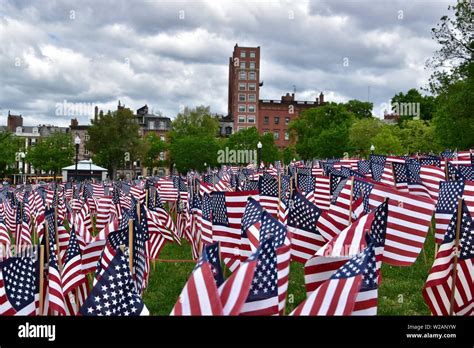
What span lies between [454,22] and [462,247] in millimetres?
33029

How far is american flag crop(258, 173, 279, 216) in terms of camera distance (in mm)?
14992

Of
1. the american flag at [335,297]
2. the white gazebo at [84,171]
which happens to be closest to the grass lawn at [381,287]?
the american flag at [335,297]

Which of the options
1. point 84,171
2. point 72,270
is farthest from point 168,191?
point 84,171

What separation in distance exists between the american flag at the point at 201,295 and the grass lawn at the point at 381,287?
170 inches

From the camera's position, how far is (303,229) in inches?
396

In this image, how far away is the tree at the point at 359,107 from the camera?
8981cm

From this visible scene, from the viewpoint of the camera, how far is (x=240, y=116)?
411 ft

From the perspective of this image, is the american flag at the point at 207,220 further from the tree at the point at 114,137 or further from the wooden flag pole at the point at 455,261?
A: the tree at the point at 114,137

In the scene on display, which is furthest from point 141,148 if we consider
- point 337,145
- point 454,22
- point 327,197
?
point 327,197

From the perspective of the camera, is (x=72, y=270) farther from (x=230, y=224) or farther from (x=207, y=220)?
(x=207, y=220)

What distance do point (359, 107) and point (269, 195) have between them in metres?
77.1

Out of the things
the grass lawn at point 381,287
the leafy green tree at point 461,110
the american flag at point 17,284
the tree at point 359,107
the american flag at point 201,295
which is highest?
the tree at point 359,107

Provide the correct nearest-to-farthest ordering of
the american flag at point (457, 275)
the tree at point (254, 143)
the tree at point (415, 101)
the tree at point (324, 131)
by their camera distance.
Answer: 1. the american flag at point (457, 275)
2. the tree at point (324, 131)
3. the tree at point (254, 143)
4. the tree at point (415, 101)

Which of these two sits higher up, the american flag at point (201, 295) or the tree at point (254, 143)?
the tree at point (254, 143)
